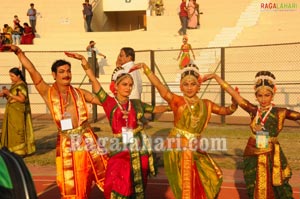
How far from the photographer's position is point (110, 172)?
5449mm

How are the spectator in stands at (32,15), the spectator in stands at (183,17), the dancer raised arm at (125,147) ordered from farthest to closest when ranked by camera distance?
the spectator in stands at (32,15) < the spectator in stands at (183,17) < the dancer raised arm at (125,147)

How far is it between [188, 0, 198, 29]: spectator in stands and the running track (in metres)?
15.3

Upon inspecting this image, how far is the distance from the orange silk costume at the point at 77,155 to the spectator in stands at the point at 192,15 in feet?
58.1

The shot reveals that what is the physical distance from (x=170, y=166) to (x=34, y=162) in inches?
→ 163

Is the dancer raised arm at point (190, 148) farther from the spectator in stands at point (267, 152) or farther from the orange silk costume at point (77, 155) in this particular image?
the orange silk costume at point (77, 155)

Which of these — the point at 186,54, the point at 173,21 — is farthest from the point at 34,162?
the point at 173,21

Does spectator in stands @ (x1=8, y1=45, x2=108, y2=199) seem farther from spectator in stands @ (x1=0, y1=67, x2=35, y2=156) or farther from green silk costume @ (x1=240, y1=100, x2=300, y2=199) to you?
spectator in stands @ (x1=0, y1=67, x2=35, y2=156)

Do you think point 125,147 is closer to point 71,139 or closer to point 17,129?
point 71,139

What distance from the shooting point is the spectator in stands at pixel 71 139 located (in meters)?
5.56

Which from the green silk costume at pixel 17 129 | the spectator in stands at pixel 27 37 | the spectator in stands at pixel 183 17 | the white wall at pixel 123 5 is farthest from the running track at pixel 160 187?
the white wall at pixel 123 5

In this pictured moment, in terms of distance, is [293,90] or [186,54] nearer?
[293,90]

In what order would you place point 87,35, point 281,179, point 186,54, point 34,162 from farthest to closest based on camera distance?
point 87,35, point 186,54, point 34,162, point 281,179

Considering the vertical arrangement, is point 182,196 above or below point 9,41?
below

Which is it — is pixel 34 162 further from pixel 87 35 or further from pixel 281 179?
pixel 87 35
